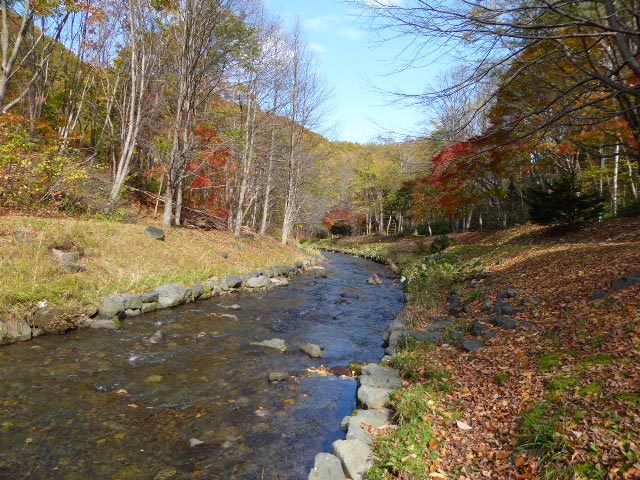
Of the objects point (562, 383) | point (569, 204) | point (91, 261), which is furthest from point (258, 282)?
point (569, 204)

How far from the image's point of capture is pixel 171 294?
8883 millimetres

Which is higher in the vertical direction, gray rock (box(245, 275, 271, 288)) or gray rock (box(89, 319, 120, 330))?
gray rock (box(245, 275, 271, 288))

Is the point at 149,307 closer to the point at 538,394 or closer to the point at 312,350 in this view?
the point at 312,350

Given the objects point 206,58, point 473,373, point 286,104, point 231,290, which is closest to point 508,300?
point 473,373

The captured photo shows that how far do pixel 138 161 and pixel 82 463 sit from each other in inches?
956

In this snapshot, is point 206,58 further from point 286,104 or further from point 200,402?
point 200,402

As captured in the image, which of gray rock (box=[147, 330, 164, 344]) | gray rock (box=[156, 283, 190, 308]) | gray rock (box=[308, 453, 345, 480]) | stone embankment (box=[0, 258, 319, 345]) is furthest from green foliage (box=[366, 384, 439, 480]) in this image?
gray rock (box=[156, 283, 190, 308])

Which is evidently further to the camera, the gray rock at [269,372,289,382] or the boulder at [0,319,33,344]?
the boulder at [0,319,33,344]

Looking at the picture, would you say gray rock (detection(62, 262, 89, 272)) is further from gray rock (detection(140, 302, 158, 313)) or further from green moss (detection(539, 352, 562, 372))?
green moss (detection(539, 352, 562, 372))

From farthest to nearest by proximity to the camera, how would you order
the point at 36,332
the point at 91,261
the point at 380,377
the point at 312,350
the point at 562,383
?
1. the point at 91,261
2. the point at 312,350
3. the point at 36,332
4. the point at 380,377
5. the point at 562,383

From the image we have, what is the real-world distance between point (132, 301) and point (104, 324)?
907 millimetres

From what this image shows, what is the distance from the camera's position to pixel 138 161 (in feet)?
80.1

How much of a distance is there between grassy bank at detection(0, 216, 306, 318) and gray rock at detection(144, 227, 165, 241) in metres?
0.17

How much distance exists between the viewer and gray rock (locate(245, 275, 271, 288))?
39.0 ft
